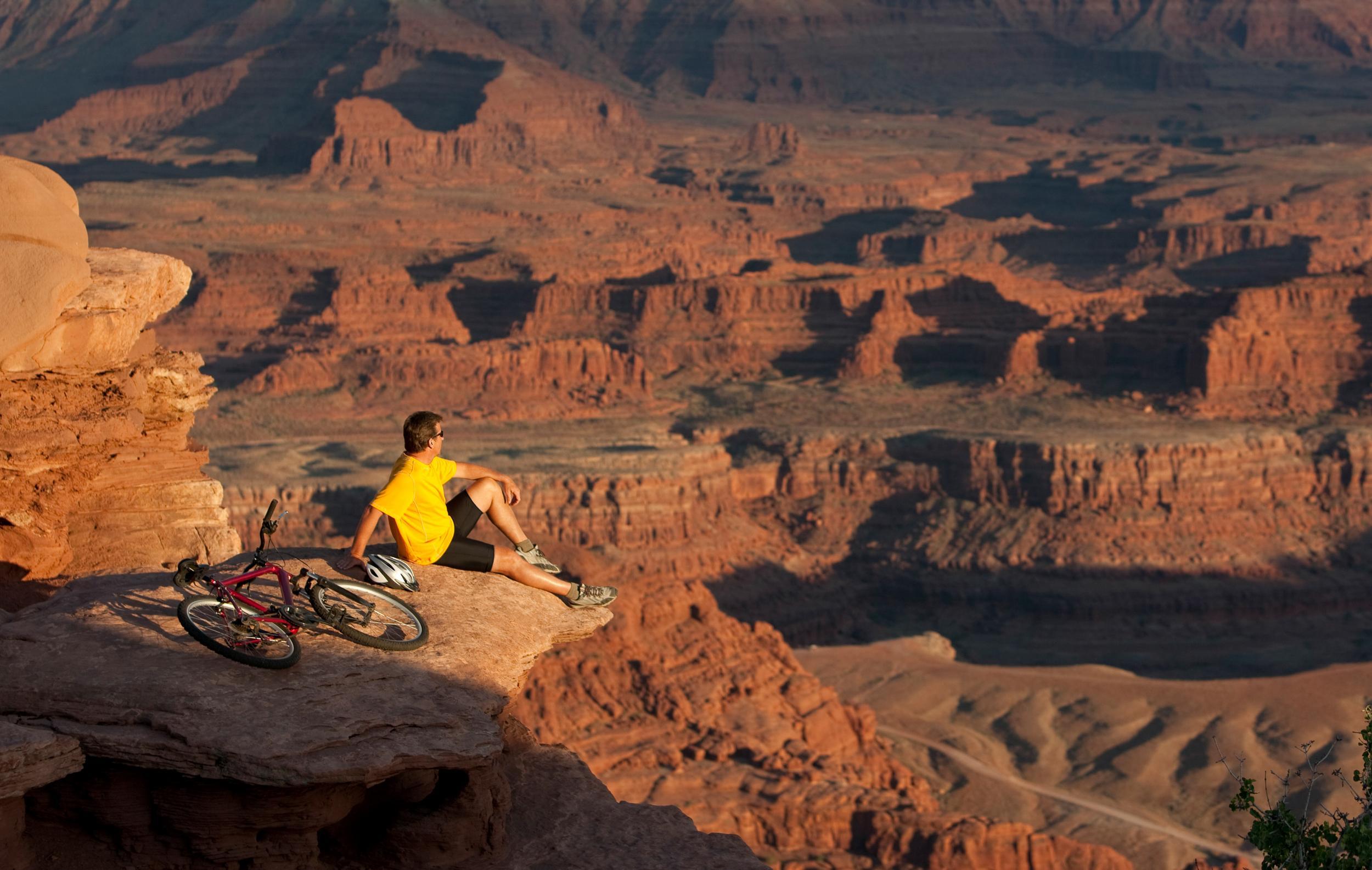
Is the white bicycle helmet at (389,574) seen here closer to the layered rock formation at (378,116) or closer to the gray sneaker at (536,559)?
the gray sneaker at (536,559)

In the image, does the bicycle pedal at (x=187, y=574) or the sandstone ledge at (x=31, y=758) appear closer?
the sandstone ledge at (x=31, y=758)

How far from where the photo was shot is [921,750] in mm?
40688

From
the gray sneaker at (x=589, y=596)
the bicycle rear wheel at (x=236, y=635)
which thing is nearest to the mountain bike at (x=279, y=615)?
the bicycle rear wheel at (x=236, y=635)

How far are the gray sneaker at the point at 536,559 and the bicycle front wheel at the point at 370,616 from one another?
2306 mm

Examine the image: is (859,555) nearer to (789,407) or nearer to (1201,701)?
(789,407)

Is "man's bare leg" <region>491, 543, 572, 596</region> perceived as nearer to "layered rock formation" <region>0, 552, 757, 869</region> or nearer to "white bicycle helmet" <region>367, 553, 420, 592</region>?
"layered rock formation" <region>0, 552, 757, 869</region>

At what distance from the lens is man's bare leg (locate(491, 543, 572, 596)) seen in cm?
1900

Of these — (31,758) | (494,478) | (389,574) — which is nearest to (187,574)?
(389,574)

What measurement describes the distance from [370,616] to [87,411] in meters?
5.36

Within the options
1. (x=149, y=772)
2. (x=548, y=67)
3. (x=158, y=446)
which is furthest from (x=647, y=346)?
(x=548, y=67)

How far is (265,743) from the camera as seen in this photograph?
15.0 meters

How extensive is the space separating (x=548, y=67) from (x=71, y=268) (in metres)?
176

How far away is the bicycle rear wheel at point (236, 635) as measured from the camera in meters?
15.9

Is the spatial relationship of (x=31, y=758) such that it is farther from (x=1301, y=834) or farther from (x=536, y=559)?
(x=1301, y=834)
